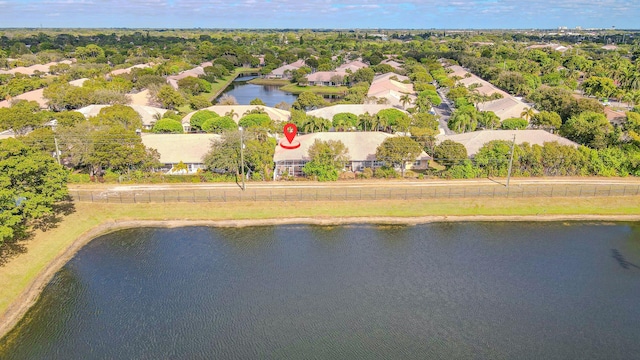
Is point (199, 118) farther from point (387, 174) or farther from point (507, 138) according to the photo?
point (507, 138)

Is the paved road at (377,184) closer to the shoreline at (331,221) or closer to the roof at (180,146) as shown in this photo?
the roof at (180,146)

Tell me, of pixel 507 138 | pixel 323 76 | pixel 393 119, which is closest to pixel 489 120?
pixel 507 138

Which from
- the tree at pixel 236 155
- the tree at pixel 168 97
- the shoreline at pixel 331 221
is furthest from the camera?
the tree at pixel 168 97

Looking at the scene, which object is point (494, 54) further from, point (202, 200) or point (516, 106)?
point (202, 200)

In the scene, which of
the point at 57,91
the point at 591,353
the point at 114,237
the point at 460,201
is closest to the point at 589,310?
the point at 591,353

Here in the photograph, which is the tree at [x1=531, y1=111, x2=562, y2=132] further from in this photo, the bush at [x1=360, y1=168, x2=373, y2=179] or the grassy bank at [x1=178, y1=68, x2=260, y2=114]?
the grassy bank at [x1=178, y1=68, x2=260, y2=114]

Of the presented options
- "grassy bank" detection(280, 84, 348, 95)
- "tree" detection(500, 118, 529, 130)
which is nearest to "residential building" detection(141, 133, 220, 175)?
"tree" detection(500, 118, 529, 130)

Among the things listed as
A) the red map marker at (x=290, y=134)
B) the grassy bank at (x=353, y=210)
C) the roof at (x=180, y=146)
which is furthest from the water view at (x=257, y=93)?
the grassy bank at (x=353, y=210)
